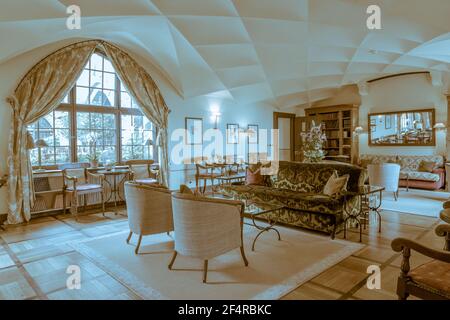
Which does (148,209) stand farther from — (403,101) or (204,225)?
(403,101)

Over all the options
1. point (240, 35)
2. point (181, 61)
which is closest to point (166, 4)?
point (240, 35)

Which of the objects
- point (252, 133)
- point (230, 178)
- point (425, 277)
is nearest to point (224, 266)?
point (425, 277)

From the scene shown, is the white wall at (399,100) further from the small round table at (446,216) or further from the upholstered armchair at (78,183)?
the upholstered armchair at (78,183)

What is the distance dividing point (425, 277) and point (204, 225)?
1.74 m

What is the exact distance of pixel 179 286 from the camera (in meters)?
2.71

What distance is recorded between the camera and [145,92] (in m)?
6.70

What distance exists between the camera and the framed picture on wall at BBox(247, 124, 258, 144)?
31.3 feet

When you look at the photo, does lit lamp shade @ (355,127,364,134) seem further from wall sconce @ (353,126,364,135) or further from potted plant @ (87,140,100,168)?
potted plant @ (87,140,100,168)

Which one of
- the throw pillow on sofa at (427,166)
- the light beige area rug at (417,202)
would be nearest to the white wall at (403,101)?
the throw pillow on sofa at (427,166)

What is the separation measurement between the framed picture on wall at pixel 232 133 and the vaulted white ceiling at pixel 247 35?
1127mm

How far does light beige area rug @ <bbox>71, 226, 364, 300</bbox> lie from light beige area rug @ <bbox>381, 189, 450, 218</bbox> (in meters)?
2.60

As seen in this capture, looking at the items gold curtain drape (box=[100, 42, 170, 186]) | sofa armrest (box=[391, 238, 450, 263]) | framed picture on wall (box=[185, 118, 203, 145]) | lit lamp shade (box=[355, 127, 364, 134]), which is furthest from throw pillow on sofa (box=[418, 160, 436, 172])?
sofa armrest (box=[391, 238, 450, 263])

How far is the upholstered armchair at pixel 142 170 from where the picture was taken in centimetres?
643

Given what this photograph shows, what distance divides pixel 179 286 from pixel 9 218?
384 centimetres
